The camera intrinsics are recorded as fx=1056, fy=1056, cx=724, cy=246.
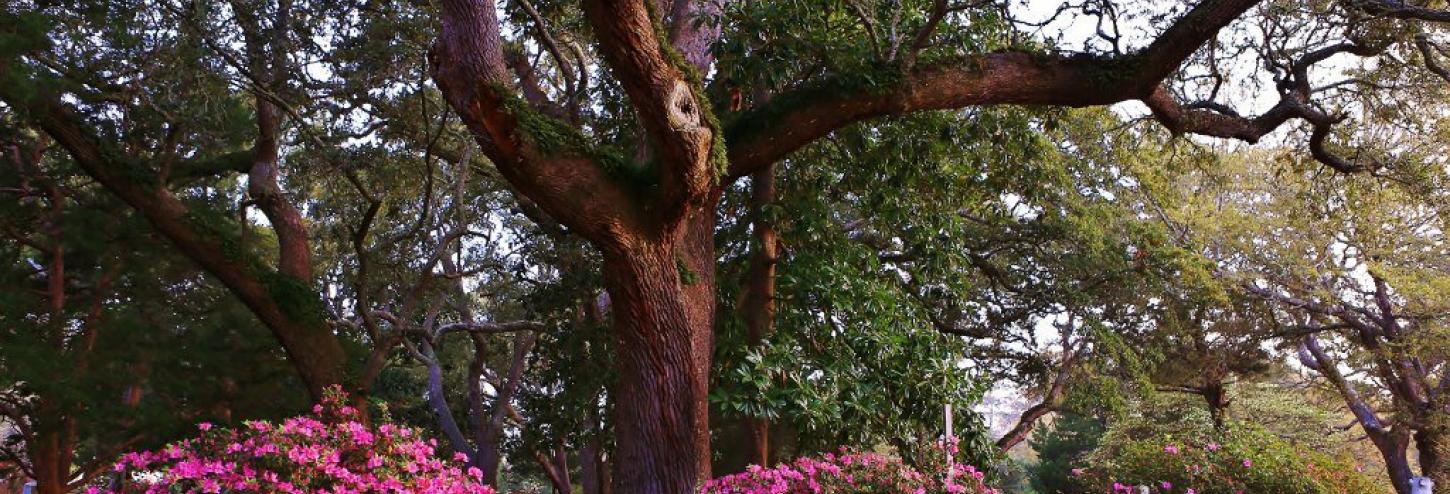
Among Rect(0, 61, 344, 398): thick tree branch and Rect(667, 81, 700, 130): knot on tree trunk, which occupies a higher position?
Rect(0, 61, 344, 398): thick tree branch

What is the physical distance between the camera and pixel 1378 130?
10523 mm

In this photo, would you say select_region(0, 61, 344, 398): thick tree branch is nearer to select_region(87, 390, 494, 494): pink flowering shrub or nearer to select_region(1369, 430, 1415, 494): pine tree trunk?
select_region(87, 390, 494, 494): pink flowering shrub

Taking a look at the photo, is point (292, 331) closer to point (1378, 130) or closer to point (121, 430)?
point (121, 430)

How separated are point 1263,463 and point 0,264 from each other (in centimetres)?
1129

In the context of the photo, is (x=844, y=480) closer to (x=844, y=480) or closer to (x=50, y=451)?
(x=844, y=480)

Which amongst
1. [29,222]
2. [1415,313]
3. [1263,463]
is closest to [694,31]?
[1263,463]

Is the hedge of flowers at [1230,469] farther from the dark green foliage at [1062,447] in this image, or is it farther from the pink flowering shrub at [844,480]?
the dark green foliage at [1062,447]

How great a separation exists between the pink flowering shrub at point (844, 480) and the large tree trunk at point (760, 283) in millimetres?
1890

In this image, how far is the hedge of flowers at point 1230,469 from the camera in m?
8.72

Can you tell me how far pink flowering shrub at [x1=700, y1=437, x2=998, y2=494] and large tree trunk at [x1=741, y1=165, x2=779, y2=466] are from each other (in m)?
1.89

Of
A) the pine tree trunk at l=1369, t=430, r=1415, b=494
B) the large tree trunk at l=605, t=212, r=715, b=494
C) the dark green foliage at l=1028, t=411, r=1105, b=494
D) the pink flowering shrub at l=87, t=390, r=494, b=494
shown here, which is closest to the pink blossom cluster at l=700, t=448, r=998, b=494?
the large tree trunk at l=605, t=212, r=715, b=494

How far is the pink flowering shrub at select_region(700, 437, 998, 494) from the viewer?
493 centimetres

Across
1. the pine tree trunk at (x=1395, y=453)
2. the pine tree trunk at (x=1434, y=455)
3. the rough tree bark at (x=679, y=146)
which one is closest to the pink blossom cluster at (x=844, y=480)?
the rough tree bark at (x=679, y=146)

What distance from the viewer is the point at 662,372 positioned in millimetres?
5527
